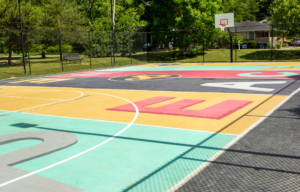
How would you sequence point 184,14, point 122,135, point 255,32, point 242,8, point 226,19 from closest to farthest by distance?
1. point 122,135
2. point 226,19
3. point 184,14
4. point 255,32
5. point 242,8

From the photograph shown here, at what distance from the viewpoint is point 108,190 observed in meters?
3.99

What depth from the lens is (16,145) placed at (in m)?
6.15

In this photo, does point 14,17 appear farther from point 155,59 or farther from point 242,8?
point 242,8

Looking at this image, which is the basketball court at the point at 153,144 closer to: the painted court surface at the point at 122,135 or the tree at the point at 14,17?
the painted court surface at the point at 122,135

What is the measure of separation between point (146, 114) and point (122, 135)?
204 cm

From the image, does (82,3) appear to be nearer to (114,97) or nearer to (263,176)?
(114,97)

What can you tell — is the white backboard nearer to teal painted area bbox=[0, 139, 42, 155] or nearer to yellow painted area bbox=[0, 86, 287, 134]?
yellow painted area bbox=[0, 86, 287, 134]

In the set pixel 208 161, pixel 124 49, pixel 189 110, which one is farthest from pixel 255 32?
pixel 208 161

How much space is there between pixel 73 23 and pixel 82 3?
13078mm

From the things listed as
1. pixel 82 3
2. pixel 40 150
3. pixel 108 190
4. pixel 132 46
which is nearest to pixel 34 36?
pixel 132 46

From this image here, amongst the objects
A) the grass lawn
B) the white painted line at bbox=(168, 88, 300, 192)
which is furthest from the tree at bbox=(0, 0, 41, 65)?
the white painted line at bbox=(168, 88, 300, 192)

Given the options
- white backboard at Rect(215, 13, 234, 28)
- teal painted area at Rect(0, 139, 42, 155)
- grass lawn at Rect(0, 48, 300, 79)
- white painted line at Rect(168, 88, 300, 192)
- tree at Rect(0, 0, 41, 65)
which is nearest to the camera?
white painted line at Rect(168, 88, 300, 192)

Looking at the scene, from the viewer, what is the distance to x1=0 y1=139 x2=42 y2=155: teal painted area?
583 cm

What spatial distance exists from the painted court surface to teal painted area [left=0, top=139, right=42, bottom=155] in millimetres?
20
